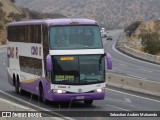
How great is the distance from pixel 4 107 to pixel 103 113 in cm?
521

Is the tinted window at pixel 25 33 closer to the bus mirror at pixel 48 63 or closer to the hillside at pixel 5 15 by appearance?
the bus mirror at pixel 48 63

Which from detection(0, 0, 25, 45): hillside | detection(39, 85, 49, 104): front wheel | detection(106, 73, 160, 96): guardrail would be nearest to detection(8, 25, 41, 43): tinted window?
detection(39, 85, 49, 104): front wheel

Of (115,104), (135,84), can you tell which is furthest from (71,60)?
(135,84)

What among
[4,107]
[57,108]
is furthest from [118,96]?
[4,107]

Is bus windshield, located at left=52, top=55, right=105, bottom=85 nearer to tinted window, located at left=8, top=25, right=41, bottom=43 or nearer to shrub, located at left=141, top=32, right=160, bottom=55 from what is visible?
tinted window, located at left=8, top=25, right=41, bottom=43

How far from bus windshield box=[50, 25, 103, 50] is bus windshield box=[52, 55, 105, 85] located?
0.42 metres

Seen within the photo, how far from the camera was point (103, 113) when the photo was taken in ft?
57.8

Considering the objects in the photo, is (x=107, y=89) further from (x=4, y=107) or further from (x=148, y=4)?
(x=148, y=4)

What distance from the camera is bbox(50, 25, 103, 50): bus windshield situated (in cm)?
1925

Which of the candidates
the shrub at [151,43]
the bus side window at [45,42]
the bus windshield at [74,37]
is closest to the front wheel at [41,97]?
the bus side window at [45,42]

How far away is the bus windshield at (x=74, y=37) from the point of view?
19.2 metres

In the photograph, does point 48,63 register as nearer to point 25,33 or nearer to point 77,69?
point 77,69

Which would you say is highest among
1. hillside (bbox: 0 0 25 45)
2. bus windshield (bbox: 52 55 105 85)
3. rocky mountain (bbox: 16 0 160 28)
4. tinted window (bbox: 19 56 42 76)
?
bus windshield (bbox: 52 55 105 85)

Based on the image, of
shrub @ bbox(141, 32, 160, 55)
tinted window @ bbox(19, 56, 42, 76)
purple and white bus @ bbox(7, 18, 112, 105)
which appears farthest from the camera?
shrub @ bbox(141, 32, 160, 55)
